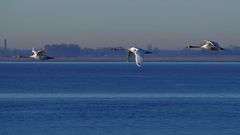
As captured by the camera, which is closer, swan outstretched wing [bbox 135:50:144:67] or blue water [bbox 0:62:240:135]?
swan outstretched wing [bbox 135:50:144:67]

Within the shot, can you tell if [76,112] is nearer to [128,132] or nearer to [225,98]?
[128,132]

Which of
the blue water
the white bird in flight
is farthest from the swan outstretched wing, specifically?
the blue water

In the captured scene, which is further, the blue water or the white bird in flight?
the blue water

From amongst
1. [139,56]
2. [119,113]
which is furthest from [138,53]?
[119,113]

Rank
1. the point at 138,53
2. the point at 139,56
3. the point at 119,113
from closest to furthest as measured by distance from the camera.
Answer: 1. the point at 139,56
2. the point at 138,53
3. the point at 119,113

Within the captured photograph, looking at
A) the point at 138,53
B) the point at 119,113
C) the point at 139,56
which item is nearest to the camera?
the point at 139,56

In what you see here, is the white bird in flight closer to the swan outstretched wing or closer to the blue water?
the swan outstretched wing

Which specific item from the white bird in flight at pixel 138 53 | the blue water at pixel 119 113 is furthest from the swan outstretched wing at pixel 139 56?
the blue water at pixel 119 113

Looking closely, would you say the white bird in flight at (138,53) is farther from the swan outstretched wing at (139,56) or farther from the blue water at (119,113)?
the blue water at (119,113)

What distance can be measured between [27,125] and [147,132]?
6438 millimetres

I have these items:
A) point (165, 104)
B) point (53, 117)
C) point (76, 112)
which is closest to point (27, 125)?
point (53, 117)

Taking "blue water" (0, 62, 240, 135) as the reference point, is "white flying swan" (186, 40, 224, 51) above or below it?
above

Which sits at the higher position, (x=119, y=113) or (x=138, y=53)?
(x=138, y=53)

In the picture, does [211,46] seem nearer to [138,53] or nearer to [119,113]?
[138,53]
